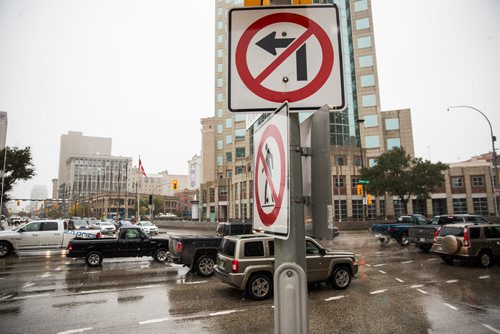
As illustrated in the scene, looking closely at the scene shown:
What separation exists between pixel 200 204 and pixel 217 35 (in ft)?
137

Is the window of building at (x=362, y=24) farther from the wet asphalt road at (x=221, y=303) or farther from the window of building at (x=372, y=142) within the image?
Answer: the wet asphalt road at (x=221, y=303)

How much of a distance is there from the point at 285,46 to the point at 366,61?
2485 inches

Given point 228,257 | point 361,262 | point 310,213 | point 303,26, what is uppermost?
point 303,26

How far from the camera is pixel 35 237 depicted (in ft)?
62.7

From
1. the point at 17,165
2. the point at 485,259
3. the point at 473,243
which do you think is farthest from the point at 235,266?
the point at 17,165

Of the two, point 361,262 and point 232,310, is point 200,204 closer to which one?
point 361,262

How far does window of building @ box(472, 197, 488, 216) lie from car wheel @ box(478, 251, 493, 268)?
162 ft

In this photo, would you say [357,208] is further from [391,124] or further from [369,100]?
[369,100]

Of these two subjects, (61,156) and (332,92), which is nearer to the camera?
(332,92)

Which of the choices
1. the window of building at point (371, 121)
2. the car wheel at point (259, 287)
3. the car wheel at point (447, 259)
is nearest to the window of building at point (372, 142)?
the window of building at point (371, 121)

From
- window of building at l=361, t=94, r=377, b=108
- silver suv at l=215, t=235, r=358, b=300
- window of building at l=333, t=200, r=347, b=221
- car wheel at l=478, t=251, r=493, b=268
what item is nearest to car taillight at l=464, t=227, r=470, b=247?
car wheel at l=478, t=251, r=493, b=268

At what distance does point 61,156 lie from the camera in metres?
192

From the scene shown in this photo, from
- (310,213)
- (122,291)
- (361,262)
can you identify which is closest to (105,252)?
(122,291)

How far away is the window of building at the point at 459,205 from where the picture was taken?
181ft
